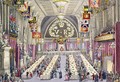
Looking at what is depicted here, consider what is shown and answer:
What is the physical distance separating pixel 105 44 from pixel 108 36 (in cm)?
455

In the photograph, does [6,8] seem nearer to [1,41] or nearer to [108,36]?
[1,41]

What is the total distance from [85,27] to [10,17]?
9.54 metres

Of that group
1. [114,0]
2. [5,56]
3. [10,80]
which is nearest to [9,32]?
[5,56]

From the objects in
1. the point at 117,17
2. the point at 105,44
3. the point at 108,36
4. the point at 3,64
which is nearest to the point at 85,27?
the point at 105,44

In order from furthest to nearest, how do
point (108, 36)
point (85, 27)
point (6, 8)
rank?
point (85, 27) → point (6, 8) → point (108, 36)

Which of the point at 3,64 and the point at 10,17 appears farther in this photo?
the point at 10,17

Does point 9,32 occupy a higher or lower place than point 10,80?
higher

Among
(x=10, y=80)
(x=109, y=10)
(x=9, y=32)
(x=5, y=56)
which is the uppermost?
(x=109, y=10)

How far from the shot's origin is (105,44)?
3462cm

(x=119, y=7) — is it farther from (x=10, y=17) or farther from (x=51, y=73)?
(x=10, y=17)

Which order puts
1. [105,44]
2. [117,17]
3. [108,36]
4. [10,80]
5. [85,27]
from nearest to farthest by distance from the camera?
[10,80]
[117,17]
[108,36]
[105,44]
[85,27]

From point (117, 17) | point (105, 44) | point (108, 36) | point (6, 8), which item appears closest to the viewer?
point (117, 17)

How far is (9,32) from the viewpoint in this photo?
32.6 m

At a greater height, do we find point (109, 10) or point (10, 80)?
point (109, 10)
